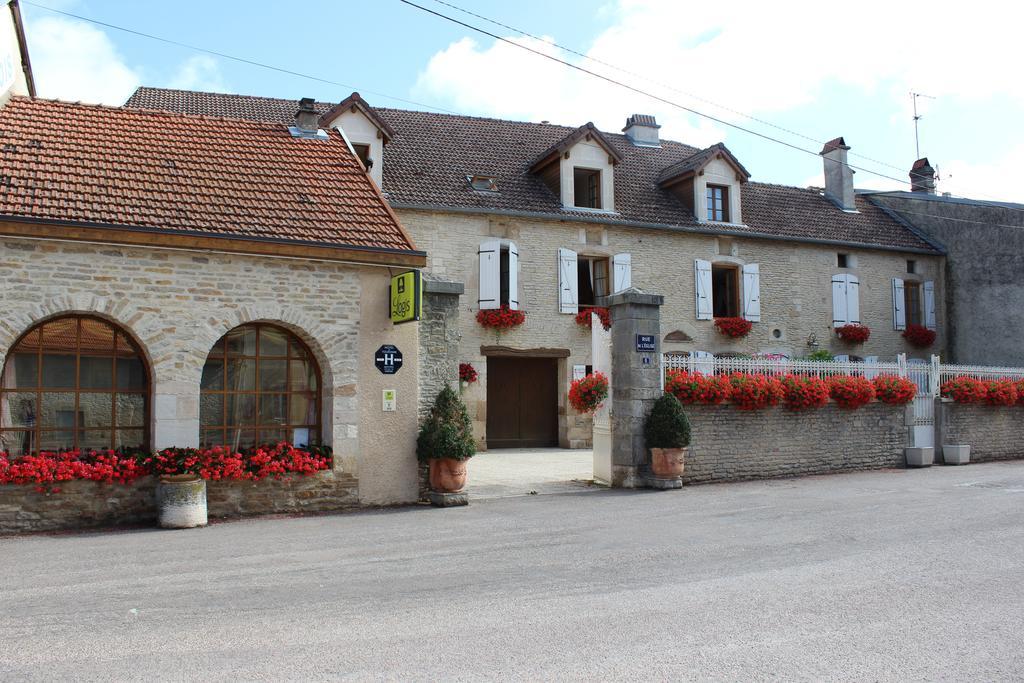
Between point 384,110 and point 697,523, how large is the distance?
15178mm

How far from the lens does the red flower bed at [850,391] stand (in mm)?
13398

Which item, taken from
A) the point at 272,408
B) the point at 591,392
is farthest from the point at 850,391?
the point at 272,408

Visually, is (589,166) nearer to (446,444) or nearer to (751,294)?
(751,294)

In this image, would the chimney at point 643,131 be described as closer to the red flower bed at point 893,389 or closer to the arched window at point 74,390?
the red flower bed at point 893,389

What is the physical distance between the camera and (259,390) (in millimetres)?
9836

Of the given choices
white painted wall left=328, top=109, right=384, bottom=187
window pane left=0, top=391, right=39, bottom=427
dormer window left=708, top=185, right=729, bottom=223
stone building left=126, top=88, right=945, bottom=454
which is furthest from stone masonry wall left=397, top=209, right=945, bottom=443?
window pane left=0, top=391, right=39, bottom=427

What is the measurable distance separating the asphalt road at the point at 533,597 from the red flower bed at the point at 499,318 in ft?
28.6

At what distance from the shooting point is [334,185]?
36.7 feet

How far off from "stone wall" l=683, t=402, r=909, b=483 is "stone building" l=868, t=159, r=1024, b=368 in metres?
9.20

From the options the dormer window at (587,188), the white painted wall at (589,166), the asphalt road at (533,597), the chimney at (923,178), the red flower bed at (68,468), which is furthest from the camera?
the chimney at (923,178)

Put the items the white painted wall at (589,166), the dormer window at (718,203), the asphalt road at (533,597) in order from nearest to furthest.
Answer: the asphalt road at (533,597)
the white painted wall at (589,166)
the dormer window at (718,203)

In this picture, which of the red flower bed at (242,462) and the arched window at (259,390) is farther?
the arched window at (259,390)

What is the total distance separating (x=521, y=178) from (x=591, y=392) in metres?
8.72

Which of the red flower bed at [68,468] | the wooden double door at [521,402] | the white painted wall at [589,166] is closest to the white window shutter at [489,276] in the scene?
the wooden double door at [521,402]
